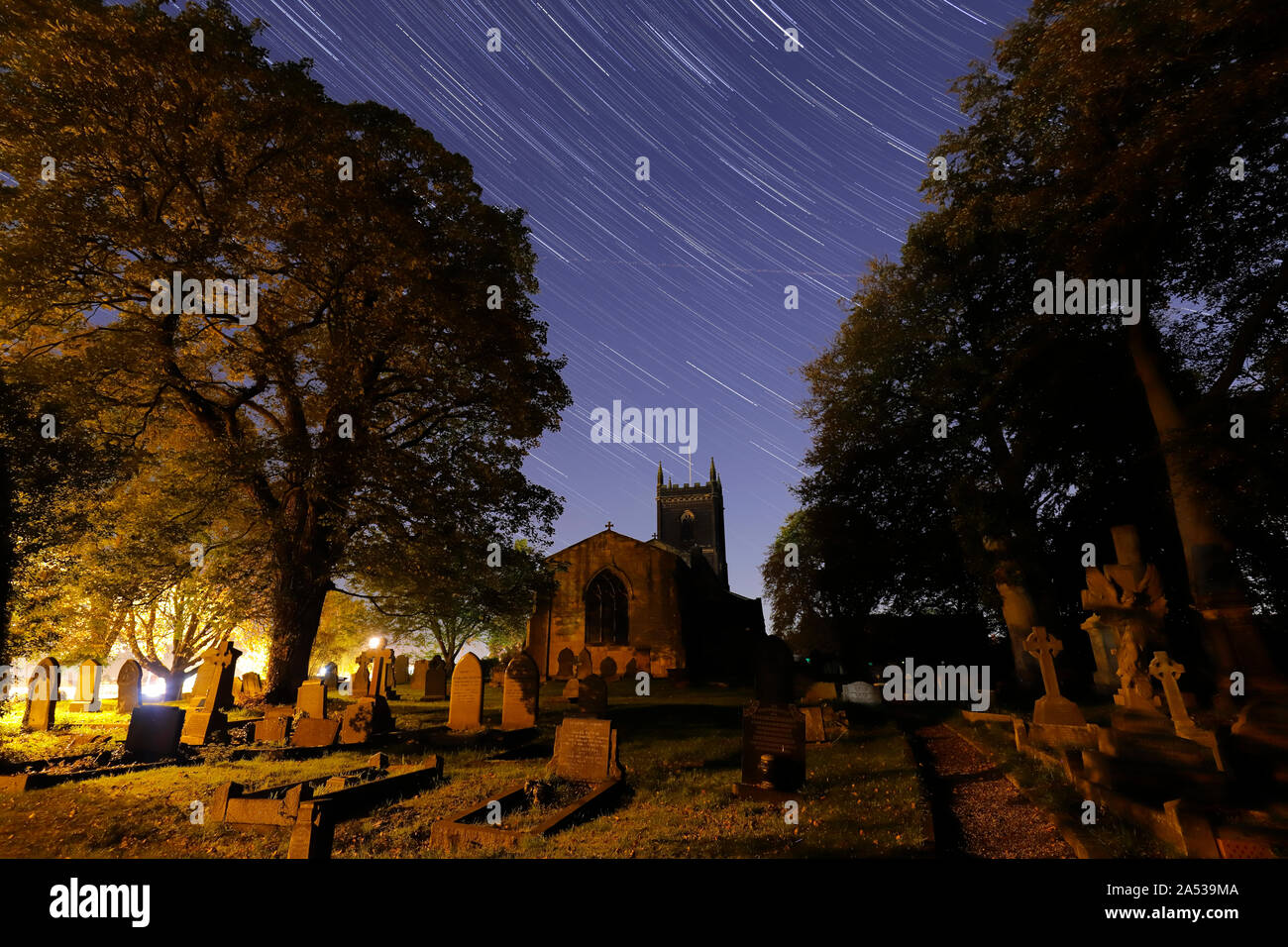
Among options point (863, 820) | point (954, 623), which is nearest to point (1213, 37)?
point (863, 820)

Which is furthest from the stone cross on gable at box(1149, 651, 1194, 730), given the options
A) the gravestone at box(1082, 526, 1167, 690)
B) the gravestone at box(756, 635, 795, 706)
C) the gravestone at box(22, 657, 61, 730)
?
the gravestone at box(22, 657, 61, 730)

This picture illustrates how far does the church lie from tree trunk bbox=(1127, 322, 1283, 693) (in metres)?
19.9

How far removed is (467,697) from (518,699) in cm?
122

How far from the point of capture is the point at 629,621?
103 ft

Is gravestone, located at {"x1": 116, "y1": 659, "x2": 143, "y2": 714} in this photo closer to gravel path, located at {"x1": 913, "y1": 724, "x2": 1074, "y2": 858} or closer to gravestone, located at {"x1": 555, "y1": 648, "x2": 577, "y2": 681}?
gravestone, located at {"x1": 555, "y1": 648, "x2": 577, "y2": 681}

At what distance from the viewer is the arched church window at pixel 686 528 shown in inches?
2771

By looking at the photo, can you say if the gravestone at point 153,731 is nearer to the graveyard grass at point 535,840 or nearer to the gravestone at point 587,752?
the graveyard grass at point 535,840

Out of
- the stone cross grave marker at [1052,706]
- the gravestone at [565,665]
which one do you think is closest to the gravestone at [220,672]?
the gravestone at [565,665]

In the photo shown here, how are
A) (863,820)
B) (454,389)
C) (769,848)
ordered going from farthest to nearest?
(454,389)
(863,820)
(769,848)

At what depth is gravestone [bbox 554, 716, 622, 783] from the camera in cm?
849

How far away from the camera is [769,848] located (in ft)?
16.9
